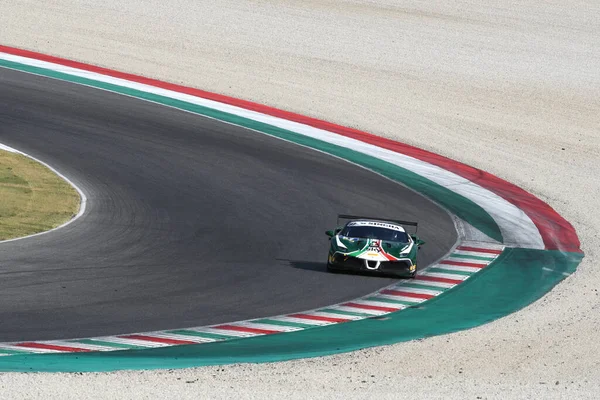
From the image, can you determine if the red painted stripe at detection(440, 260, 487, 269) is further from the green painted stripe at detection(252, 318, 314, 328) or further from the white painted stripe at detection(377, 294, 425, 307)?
the green painted stripe at detection(252, 318, 314, 328)

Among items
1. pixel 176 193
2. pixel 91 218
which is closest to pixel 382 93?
pixel 176 193

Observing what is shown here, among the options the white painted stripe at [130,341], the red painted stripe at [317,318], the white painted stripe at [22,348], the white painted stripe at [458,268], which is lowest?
the white painted stripe at [22,348]

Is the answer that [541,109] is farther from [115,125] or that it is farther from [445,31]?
[115,125]

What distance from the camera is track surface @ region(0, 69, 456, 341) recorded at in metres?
18.6

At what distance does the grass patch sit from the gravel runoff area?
873cm

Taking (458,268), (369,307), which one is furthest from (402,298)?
(458,268)

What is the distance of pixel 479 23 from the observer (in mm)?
49625

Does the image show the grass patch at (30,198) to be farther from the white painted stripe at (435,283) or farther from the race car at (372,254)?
the white painted stripe at (435,283)

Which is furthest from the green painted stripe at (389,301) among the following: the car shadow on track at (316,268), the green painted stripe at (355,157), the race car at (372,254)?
the green painted stripe at (355,157)

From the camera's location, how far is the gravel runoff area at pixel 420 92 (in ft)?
49.9

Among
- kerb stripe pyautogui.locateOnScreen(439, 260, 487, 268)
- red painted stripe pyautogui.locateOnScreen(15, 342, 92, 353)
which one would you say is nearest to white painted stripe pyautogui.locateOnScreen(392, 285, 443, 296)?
kerb stripe pyautogui.locateOnScreen(439, 260, 487, 268)

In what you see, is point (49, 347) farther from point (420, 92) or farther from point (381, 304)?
point (420, 92)

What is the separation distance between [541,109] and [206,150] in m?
13.2

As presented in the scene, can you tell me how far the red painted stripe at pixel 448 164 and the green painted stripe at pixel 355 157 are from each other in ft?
3.92
